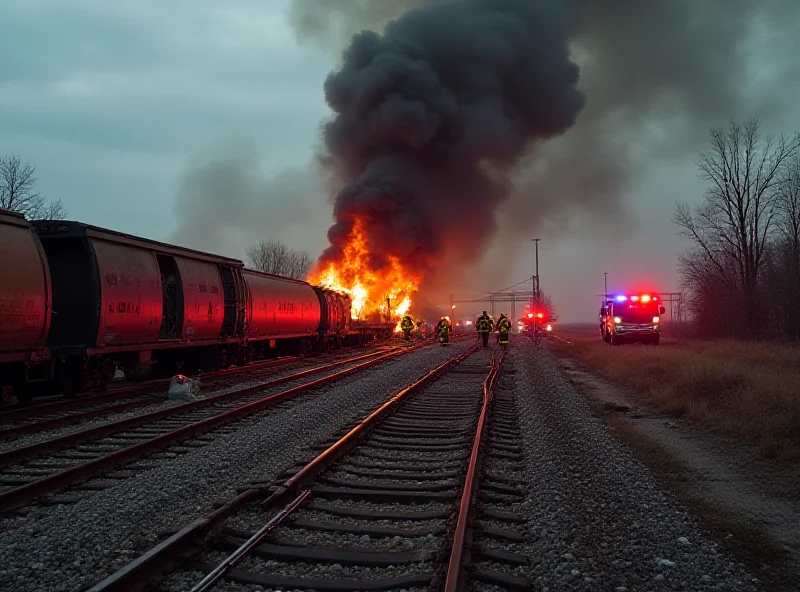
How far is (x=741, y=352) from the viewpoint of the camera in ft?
74.5

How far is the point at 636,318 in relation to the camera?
3212cm

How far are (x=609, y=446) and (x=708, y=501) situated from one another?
225 cm

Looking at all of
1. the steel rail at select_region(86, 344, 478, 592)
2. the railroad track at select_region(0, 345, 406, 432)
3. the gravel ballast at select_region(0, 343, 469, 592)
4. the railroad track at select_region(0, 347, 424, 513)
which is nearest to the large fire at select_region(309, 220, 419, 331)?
the railroad track at select_region(0, 345, 406, 432)

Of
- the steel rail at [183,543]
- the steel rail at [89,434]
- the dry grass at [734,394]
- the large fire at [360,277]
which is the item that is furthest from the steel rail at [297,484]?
the large fire at [360,277]

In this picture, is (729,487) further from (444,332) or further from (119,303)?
(444,332)

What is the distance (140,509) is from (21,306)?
6.45 m

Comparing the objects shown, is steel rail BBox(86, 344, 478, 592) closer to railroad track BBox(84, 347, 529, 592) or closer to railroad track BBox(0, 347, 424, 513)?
railroad track BBox(84, 347, 529, 592)

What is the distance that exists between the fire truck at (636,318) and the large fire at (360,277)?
10.7 metres

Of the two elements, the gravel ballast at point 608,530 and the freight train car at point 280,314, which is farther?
the freight train car at point 280,314

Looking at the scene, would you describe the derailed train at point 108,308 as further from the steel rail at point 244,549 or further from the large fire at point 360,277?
the large fire at point 360,277

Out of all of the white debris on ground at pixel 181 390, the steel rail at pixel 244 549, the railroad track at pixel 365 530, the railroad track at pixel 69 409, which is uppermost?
the white debris on ground at pixel 181 390

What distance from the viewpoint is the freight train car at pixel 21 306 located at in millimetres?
9906

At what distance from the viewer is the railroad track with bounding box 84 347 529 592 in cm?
380

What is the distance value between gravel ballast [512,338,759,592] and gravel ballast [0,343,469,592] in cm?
261
